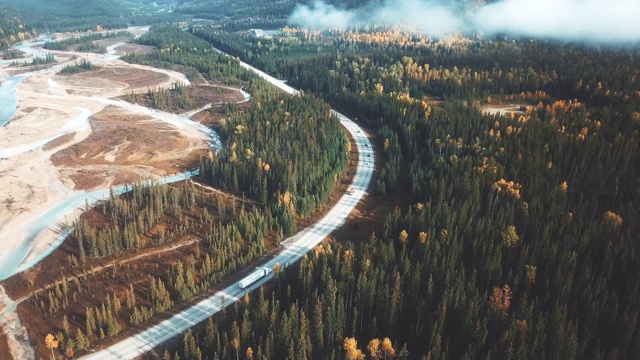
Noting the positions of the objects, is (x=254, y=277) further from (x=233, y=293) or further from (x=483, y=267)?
(x=483, y=267)

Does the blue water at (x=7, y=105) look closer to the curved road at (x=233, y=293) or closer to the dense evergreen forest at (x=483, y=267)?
the curved road at (x=233, y=293)

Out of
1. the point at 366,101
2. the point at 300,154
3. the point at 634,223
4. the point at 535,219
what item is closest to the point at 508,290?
Result: the point at 535,219

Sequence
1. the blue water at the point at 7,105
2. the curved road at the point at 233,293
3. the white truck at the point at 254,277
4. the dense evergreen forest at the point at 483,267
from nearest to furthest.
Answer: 1. the dense evergreen forest at the point at 483,267
2. the curved road at the point at 233,293
3. the white truck at the point at 254,277
4. the blue water at the point at 7,105

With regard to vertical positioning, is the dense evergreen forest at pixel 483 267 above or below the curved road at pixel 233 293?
above

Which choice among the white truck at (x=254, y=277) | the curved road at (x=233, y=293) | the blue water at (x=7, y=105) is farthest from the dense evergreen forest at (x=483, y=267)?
the blue water at (x=7, y=105)

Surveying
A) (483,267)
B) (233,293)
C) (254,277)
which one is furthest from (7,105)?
(483,267)

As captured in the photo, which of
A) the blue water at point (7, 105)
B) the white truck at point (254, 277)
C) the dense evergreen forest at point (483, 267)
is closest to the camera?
the dense evergreen forest at point (483, 267)

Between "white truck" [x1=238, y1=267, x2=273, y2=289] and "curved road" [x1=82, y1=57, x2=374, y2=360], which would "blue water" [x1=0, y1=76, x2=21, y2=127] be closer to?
"curved road" [x1=82, y1=57, x2=374, y2=360]
